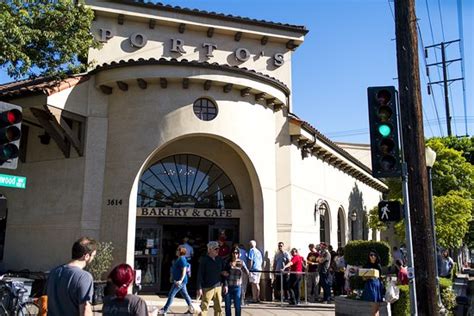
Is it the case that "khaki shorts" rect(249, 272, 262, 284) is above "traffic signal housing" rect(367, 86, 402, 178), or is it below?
below

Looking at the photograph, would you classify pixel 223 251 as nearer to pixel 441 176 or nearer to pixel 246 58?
pixel 246 58

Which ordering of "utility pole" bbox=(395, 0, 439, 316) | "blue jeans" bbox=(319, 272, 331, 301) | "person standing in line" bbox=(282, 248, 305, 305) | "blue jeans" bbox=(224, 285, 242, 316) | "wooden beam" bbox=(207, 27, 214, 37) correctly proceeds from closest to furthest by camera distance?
"utility pole" bbox=(395, 0, 439, 316) < "blue jeans" bbox=(224, 285, 242, 316) < "person standing in line" bbox=(282, 248, 305, 305) < "blue jeans" bbox=(319, 272, 331, 301) < "wooden beam" bbox=(207, 27, 214, 37)

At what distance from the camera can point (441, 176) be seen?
25.6 metres

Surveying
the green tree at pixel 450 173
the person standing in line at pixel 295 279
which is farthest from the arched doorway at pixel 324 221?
the green tree at pixel 450 173

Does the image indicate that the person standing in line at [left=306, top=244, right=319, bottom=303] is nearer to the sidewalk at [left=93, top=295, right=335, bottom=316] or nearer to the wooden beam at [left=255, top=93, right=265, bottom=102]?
the sidewalk at [left=93, top=295, right=335, bottom=316]

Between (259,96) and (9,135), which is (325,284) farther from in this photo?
(9,135)

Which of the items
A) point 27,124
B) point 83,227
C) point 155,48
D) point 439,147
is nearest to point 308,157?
point 155,48

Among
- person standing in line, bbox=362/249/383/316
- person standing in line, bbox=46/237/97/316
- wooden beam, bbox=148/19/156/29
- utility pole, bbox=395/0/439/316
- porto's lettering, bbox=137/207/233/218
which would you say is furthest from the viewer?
wooden beam, bbox=148/19/156/29

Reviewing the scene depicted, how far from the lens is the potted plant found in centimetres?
1215

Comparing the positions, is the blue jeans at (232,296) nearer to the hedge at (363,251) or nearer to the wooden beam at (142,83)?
the hedge at (363,251)

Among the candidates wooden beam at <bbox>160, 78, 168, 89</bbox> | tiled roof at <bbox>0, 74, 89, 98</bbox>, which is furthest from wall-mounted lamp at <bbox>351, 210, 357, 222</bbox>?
tiled roof at <bbox>0, 74, 89, 98</bbox>

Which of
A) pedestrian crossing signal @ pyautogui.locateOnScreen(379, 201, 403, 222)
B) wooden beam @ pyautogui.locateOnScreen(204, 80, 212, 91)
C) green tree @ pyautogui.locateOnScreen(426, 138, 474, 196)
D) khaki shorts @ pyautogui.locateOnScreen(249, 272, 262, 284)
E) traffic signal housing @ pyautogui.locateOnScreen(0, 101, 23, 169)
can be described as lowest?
khaki shorts @ pyautogui.locateOnScreen(249, 272, 262, 284)

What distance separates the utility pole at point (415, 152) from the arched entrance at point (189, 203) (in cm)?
782

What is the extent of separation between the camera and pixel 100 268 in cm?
1253
